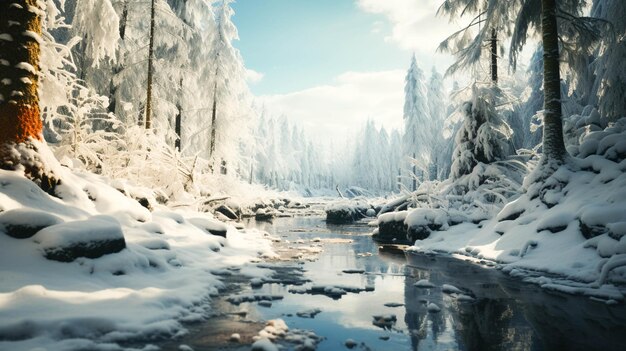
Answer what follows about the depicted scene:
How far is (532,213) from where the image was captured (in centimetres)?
816

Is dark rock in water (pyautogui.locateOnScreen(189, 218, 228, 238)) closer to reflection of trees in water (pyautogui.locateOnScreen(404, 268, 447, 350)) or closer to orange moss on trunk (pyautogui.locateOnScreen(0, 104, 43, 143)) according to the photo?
orange moss on trunk (pyautogui.locateOnScreen(0, 104, 43, 143))

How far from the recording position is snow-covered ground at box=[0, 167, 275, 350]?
2.94 m

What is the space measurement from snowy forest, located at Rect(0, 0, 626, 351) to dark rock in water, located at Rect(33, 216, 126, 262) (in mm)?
19

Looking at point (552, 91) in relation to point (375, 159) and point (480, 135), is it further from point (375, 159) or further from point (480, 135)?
point (375, 159)

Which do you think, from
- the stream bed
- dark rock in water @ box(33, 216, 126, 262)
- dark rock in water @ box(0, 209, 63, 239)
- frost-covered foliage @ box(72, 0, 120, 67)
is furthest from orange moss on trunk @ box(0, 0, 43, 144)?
frost-covered foliage @ box(72, 0, 120, 67)

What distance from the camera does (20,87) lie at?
16.4ft

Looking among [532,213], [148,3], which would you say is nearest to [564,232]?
[532,213]

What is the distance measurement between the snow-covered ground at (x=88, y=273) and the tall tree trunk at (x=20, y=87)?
333mm

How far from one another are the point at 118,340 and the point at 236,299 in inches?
64.2

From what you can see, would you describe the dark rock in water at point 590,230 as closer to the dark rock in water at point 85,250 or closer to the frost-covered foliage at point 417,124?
the dark rock in water at point 85,250

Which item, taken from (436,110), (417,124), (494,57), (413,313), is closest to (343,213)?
(494,57)

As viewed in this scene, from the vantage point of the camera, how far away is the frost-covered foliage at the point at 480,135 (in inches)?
507

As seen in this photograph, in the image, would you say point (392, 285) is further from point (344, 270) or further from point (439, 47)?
point (439, 47)

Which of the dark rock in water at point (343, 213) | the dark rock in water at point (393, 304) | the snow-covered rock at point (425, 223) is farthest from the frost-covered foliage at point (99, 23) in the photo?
→ the dark rock in water at point (343, 213)
